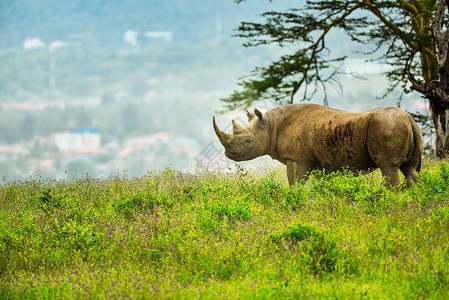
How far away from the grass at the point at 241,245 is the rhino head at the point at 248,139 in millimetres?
1766

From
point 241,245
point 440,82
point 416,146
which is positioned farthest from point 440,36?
point 241,245

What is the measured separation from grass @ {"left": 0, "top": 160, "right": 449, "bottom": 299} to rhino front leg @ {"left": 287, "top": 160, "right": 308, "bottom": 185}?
4.05 ft

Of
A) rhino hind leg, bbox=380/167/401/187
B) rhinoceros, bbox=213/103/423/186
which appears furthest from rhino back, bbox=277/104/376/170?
rhino hind leg, bbox=380/167/401/187

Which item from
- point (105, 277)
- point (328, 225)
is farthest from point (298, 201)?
point (105, 277)

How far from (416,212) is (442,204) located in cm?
73

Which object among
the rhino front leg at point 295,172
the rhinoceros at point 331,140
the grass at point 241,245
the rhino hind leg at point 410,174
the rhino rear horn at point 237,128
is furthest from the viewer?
the rhino rear horn at point 237,128

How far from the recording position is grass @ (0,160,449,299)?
13.9ft

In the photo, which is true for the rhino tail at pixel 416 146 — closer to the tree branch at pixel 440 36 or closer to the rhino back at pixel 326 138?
the rhino back at pixel 326 138

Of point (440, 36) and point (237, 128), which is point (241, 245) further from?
point (440, 36)

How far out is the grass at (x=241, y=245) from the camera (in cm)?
424

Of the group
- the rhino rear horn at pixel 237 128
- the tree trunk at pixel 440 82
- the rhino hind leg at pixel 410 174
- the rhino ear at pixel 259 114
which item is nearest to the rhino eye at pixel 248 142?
the rhino rear horn at pixel 237 128

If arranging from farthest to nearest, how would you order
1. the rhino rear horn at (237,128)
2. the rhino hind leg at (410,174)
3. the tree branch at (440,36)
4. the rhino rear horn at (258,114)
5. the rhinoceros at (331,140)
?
1. the tree branch at (440,36)
2. the rhino rear horn at (237,128)
3. the rhino rear horn at (258,114)
4. the rhino hind leg at (410,174)
5. the rhinoceros at (331,140)

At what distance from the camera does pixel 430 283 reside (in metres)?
A: 4.28

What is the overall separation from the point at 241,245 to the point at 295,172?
4264mm
